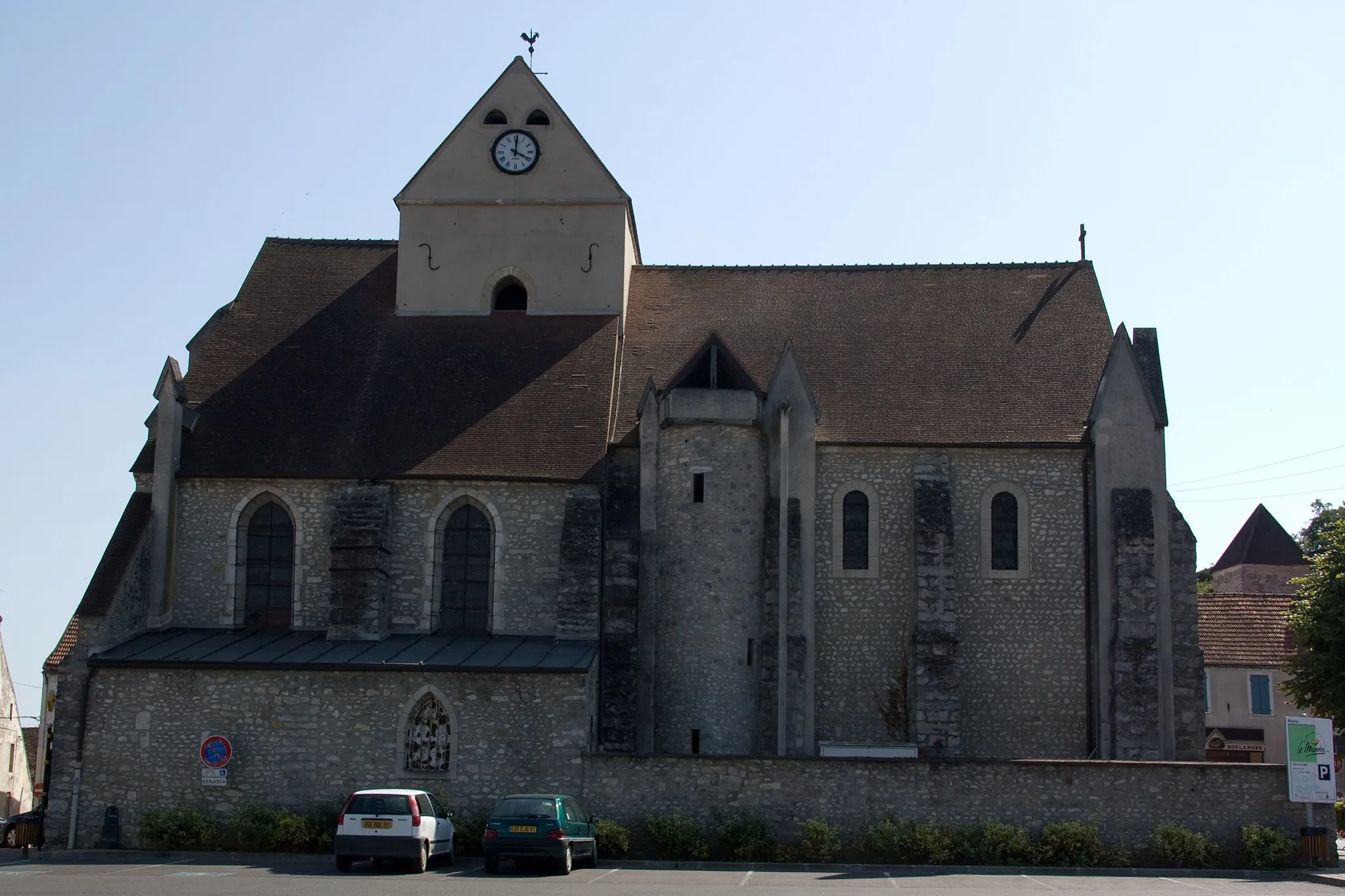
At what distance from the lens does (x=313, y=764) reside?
3028 centimetres

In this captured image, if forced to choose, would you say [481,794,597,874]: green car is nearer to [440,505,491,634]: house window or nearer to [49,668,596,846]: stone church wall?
[49,668,596,846]: stone church wall

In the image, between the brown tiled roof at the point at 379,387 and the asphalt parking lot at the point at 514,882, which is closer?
the asphalt parking lot at the point at 514,882

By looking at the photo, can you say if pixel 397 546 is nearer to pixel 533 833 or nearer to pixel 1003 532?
pixel 533 833

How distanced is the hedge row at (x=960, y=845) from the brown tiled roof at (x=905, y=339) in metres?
9.79

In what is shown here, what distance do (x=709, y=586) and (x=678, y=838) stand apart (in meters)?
6.64

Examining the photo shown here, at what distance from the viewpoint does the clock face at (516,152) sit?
3912cm

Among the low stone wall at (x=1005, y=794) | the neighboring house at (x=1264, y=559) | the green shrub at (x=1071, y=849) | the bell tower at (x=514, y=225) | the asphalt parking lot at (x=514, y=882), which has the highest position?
the bell tower at (x=514, y=225)

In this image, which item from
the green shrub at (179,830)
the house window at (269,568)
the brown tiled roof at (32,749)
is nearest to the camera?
the green shrub at (179,830)

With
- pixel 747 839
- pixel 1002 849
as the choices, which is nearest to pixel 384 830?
pixel 747 839

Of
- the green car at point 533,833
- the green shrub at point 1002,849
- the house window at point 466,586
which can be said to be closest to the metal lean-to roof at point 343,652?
the house window at point 466,586

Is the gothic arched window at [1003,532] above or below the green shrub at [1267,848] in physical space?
above

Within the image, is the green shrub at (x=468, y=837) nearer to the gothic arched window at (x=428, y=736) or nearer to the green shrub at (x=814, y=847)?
the gothic arched window at (x=428, y=736)

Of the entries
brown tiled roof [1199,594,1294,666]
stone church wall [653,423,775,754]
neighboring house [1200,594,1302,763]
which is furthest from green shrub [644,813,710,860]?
neighboring house [1200,594,1302,763]

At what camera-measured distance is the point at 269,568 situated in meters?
34.4
